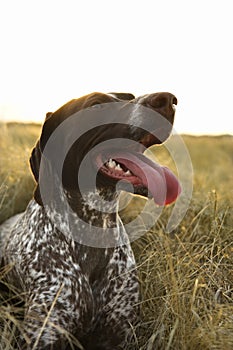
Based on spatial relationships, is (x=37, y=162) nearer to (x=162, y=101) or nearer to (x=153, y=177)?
(x=153, y=177)

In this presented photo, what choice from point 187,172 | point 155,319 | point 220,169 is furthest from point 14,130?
point 155,319

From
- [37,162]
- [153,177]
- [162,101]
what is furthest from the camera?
[37,162]

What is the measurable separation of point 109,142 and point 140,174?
0.81 feet

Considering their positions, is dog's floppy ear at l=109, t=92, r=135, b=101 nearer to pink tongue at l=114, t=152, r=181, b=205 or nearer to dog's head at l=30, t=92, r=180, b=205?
dog's head at l=30, t=92, r=180, b=205

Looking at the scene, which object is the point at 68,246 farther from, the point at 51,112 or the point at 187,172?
the point at 187,172

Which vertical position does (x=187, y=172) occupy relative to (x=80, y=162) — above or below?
below

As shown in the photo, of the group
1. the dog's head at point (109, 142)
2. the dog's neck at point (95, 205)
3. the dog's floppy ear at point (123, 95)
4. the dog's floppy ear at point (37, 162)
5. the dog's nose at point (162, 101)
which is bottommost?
the dog's neck at point (95, 205)

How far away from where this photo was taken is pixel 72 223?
3623 millimetres

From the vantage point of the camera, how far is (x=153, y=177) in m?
3.37

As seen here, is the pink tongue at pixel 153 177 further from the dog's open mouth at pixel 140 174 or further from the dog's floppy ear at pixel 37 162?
the dog's floppy ear at pixel 37 162

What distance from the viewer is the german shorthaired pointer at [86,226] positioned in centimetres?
340

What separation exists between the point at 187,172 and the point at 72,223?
4597 mm

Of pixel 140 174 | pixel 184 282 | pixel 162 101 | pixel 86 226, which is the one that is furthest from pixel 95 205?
pixel 162 101

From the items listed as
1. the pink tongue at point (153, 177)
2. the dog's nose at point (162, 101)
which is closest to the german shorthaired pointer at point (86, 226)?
the pink tongue at point (153, 177)
